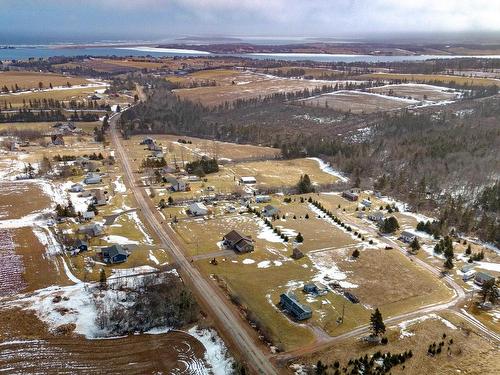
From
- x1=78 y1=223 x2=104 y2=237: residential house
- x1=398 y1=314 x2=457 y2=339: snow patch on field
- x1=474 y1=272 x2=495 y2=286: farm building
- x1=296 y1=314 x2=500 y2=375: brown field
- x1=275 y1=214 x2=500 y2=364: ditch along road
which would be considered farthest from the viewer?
x1=78 y1=223 x2=104 y2=237: residential house

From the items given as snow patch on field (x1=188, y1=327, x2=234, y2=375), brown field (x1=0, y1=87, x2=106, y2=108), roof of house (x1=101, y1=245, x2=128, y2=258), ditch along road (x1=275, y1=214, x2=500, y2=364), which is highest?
brown field (x1=0, y1=87, x2=106, y2=108)

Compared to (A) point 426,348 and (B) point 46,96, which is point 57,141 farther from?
(A) point 426,348

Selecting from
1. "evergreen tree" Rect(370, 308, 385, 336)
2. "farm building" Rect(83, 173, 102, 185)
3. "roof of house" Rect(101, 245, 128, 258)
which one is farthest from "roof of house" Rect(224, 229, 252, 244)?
"farm building" Rect(83, 173, 102, 185)

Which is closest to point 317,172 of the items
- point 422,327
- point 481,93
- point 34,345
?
point 422,327

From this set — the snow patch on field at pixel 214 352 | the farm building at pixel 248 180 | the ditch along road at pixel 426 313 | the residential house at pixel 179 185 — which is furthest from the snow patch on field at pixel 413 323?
the farm building at pixel 248 180

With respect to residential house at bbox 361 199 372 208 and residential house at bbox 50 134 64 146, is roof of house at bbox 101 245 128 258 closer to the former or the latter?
residential house at bbox 361 199 372 208

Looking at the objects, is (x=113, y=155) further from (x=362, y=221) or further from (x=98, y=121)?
(x=362, y=221)

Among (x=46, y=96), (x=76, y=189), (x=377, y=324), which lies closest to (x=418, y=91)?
(x=76, y=189)
